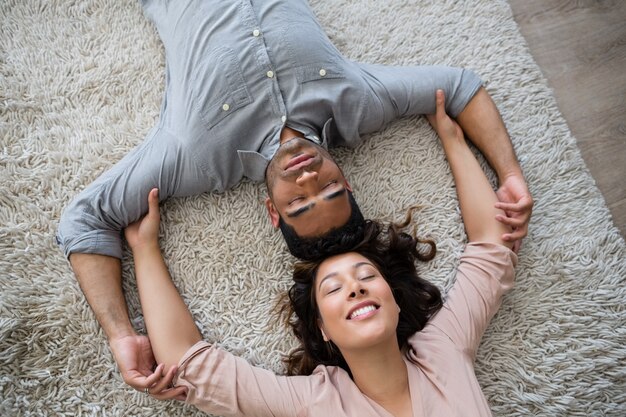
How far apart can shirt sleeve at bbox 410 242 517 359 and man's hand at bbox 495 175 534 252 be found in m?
0.08

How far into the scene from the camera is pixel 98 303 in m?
1.72

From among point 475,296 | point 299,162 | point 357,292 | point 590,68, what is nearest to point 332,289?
point 357,292

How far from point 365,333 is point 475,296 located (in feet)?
1.65

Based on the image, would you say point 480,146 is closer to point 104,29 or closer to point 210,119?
point 210,119

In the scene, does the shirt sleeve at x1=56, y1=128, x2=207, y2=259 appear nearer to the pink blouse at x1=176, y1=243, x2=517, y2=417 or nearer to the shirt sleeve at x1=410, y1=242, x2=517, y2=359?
the pink blouse at x1=176, y1=243, x2=517, y2=417

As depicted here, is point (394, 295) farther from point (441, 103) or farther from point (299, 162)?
point (441, 103)

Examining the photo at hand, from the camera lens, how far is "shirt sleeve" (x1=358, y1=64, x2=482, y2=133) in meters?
1.87

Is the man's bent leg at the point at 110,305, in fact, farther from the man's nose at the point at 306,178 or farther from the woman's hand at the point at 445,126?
the woman's hand at the point at 445,126

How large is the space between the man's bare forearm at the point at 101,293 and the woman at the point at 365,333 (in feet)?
0.30

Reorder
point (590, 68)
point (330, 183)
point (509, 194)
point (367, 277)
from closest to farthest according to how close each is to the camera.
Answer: point (367, 277) < point (330, 183) < point (509, 194) < point (590, 68)

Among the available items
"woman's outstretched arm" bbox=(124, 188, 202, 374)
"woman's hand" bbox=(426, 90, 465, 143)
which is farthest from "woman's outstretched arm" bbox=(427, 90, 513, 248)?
"woman's outstretched arm" bbox=(124, 188, 202, 374)

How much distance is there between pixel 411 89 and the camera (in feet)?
6.21

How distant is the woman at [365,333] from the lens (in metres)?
1.52

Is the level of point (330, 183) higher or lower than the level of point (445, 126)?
higher
